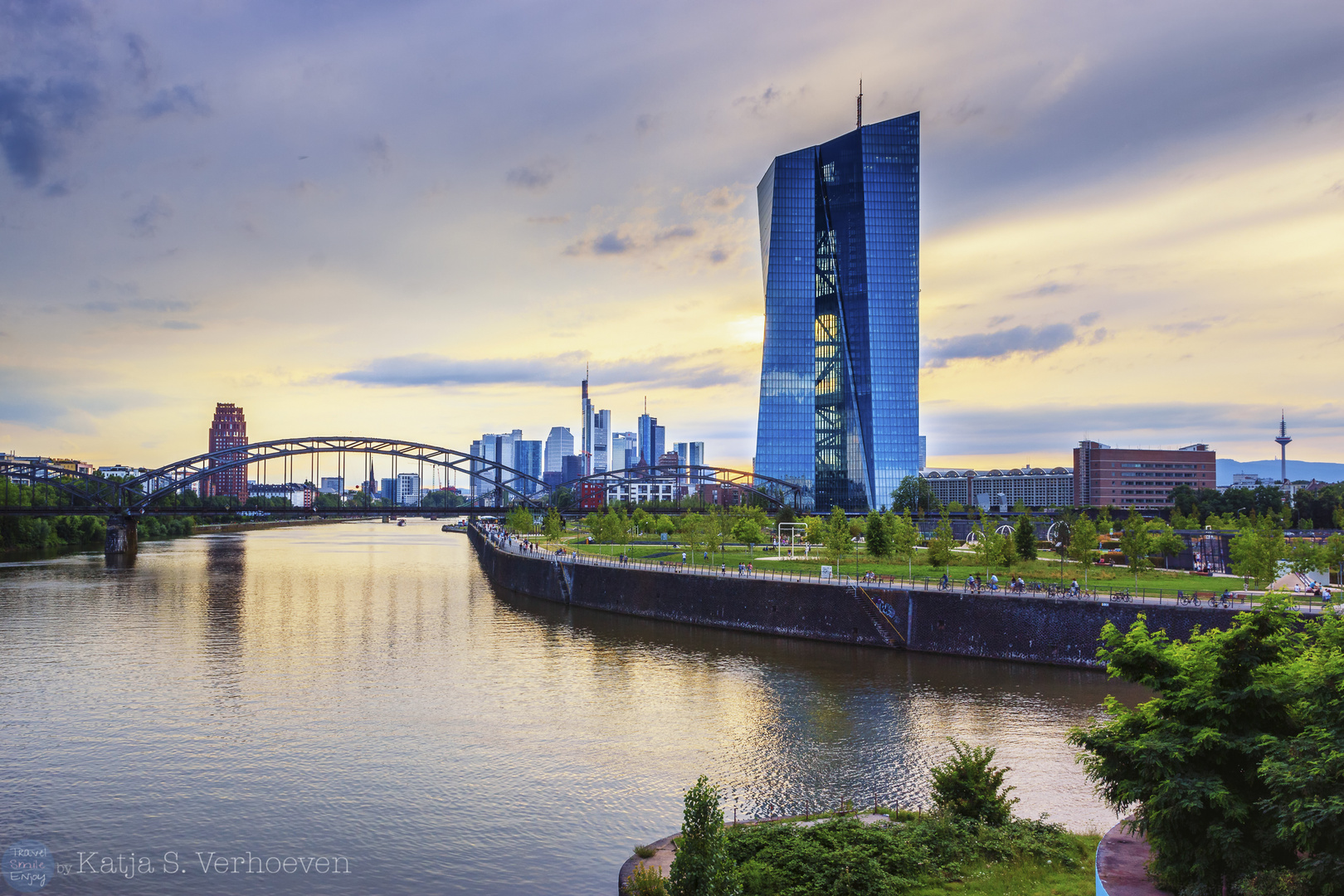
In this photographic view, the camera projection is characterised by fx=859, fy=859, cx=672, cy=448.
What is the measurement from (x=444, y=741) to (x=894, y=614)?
23945 millimetres

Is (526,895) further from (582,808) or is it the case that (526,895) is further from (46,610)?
(46,610)

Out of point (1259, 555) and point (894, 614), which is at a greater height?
point (1259, 555)

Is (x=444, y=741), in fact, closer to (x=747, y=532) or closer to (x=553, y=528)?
(x=747, y=532)

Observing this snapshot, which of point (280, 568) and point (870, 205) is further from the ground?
point (870, 205)

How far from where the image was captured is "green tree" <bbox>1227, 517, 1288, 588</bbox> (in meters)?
39.7

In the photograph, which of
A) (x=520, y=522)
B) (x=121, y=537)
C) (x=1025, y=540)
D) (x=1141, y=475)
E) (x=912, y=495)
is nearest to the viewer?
(x=1025, y=540)

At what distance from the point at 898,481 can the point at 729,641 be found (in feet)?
319

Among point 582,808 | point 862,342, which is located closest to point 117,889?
point 582,808

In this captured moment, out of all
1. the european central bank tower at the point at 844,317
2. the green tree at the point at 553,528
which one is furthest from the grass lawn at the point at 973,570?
the european central bank tower at the point at 844,317

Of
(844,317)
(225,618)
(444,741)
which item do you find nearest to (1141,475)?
(844,317)

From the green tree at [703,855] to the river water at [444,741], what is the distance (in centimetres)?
551

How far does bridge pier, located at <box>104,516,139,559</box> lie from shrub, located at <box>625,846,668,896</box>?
105 meters

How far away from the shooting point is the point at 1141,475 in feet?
630

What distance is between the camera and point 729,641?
46.3 m
